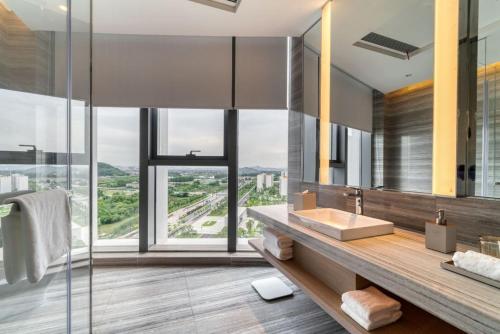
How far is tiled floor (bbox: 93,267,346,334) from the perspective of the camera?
68.4 inches

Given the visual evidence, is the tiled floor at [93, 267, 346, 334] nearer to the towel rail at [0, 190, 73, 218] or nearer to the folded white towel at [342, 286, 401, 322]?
the folded white towel at [342, 286, 401, 322]

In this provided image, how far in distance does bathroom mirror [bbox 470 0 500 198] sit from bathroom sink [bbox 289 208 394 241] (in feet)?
1.44

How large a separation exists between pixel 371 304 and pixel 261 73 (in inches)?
90.0

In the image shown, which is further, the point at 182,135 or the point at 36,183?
the point at 182,135

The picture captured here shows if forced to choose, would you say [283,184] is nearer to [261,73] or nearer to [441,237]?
[261,73]

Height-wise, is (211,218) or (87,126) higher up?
(87,126)

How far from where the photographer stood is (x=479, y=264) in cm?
77

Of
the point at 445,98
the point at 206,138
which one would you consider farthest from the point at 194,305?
the point at 445,98

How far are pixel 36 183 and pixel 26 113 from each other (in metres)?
0.47

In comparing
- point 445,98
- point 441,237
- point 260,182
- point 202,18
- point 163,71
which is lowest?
point 441,237

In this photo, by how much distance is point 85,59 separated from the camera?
1670 millimetres

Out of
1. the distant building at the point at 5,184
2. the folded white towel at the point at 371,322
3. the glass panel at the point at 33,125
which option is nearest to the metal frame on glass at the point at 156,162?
the glass panel at the point at 33,125

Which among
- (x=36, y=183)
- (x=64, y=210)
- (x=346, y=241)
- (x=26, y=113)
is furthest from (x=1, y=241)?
(x=346, y=241)

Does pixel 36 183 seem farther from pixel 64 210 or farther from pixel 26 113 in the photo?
pixel 26 113
